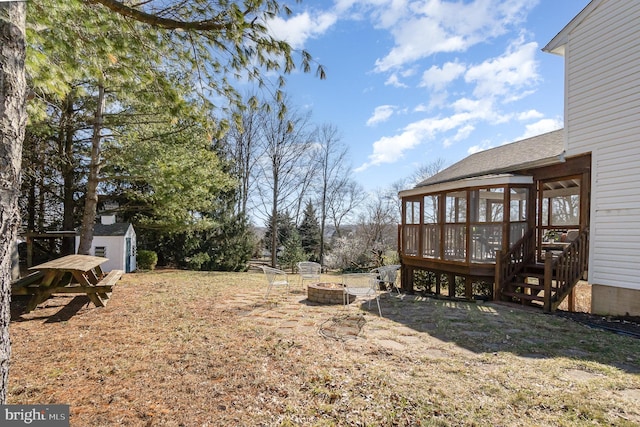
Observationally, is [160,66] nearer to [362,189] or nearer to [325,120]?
A: [325,120]

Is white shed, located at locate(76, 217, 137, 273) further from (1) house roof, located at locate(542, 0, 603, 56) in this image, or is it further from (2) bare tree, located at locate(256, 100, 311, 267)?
(1) house roof, located at locate(542, 0, 603, 56)

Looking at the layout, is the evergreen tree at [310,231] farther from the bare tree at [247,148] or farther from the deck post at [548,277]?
the deck post at [548,277]

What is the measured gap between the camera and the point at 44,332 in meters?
4.70

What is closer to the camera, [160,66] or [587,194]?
[160,66]

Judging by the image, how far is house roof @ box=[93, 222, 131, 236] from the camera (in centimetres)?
1216

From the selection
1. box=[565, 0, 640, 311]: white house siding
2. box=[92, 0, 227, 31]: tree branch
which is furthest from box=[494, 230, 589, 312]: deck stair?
box=[92, 0, 227, 31]: tree branch

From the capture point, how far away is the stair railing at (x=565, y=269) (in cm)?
645

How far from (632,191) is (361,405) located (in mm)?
7111

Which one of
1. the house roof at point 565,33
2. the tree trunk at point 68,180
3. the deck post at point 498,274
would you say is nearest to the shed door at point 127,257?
the tree trunk at point 68,180

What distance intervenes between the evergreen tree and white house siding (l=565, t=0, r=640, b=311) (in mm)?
19718

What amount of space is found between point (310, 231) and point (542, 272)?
19.3m

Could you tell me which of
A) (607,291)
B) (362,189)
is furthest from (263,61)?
(362,189)

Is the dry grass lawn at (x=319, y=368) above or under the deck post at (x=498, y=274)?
under

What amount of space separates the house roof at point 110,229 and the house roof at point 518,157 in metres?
12.4
